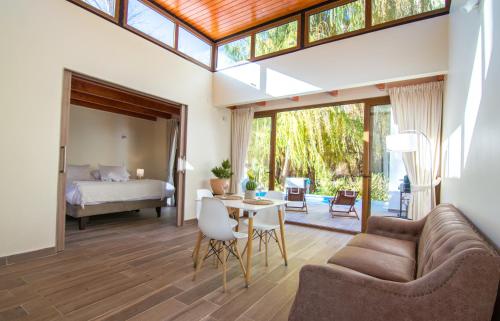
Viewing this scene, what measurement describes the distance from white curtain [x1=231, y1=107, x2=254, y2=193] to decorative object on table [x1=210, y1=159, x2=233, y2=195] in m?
0.35

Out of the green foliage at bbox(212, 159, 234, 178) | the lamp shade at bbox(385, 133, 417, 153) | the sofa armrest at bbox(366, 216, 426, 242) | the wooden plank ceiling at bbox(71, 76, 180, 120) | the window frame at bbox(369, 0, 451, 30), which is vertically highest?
the window frame at bbox(369, 0, 451, 30)

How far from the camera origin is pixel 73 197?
449 centimetres

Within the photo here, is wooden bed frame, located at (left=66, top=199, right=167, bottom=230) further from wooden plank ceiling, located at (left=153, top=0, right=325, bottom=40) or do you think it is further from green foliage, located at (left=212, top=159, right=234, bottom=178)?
wooden plank ceiling, located at (left=153, top=0, right=325, bottom=40)

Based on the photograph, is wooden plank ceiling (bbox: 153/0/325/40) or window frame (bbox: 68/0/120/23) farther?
wooden plank ceiling (bbox: 153/0/325/40)

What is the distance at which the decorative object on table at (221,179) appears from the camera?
5363 millimetres

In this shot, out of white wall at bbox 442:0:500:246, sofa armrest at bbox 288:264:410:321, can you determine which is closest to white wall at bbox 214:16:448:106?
white wall at bbox 442:0:500:246

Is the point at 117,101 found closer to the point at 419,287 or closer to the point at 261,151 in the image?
the point at 261,151

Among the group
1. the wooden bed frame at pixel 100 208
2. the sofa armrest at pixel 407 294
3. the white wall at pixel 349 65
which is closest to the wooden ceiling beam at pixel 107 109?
the wooden bed frame at pixel 100 208

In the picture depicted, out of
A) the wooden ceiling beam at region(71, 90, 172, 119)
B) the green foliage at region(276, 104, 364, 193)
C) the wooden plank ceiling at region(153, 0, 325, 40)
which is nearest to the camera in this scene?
the wooden plank ceiling at region(153, 0, 325, 40)

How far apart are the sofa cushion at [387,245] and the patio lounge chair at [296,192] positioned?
3873mm

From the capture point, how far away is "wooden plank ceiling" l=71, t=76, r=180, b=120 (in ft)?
15.7

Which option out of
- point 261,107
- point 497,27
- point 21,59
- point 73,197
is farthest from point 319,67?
point 73,197

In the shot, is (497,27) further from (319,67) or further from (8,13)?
(8,13)

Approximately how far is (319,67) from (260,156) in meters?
2.34
